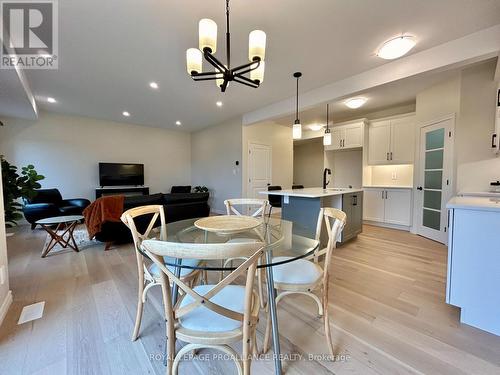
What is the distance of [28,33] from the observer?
2270 mm

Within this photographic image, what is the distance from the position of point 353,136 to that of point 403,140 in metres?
0.98

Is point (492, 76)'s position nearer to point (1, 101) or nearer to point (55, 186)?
point (1, 101)

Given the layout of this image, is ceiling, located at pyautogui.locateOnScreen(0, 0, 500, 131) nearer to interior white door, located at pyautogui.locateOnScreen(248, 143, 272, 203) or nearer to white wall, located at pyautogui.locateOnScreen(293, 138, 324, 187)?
interior white door, located at pyautogui.locateOnScreen(248, 143, 272, 203)

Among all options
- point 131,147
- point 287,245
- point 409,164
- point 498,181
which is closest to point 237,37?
point 287,245

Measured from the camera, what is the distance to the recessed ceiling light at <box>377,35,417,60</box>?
2314mm

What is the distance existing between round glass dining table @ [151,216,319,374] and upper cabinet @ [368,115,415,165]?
3.86 metres

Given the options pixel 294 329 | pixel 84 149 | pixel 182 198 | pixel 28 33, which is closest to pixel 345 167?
pixel 182 198

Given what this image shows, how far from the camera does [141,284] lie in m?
1.43

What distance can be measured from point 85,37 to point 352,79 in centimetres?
359

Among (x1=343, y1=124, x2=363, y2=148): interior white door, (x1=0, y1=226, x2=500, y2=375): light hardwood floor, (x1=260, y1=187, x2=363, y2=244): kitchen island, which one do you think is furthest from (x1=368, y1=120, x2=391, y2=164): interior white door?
(x1=0, y1=226, x2=500, y2=375): light hardwood floor

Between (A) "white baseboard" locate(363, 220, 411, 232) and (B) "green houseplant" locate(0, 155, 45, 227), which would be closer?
(B) "green houseplant" locate(0, 155, 45, 227)

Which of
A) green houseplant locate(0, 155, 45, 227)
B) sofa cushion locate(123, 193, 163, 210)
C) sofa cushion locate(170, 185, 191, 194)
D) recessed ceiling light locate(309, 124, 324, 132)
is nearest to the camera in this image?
green houseplant locate(0, 155, 45, 227)

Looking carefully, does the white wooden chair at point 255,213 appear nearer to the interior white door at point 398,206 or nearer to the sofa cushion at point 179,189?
the interior white door at point 398,206

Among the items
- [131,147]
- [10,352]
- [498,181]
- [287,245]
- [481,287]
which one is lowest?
[10,352]
